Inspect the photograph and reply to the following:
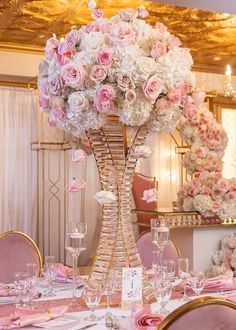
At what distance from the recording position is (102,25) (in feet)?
7.18

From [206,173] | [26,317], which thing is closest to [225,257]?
[206,173]

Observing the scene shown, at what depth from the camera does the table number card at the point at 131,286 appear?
212cm

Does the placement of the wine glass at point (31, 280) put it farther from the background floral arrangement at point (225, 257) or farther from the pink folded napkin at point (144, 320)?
the background floral arrangement at point (225, 257)

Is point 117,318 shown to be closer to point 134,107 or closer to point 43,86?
point 134,107

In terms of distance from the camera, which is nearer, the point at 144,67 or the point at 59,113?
the point at 144,67

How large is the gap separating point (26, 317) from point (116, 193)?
0.66 m

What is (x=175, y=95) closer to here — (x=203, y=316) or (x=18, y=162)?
(x=203, y=316)

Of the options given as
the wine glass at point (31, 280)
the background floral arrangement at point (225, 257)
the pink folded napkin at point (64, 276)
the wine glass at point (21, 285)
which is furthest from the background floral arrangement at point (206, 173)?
the wine glass at point (21, 285)

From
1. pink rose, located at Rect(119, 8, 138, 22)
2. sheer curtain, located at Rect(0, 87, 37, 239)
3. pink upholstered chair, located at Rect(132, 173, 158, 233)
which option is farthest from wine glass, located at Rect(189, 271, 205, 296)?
sheer curtain, located at Rect(0, 87, 37, 239)

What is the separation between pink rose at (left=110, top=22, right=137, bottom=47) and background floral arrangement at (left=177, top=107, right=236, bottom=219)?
2.18 m

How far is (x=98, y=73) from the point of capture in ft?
6.80

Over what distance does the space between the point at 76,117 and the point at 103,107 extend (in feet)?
0.48

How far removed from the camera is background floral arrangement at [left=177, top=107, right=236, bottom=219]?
169 inches

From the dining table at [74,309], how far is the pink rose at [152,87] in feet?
2.82
